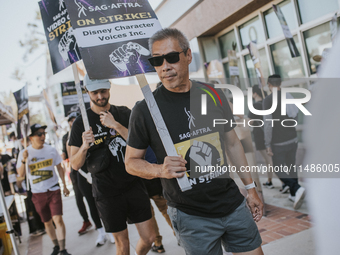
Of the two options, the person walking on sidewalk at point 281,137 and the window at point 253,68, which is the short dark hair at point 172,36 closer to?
the person walking on sidewalk at point 281,137

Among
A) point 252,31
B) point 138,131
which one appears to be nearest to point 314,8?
point 252,31

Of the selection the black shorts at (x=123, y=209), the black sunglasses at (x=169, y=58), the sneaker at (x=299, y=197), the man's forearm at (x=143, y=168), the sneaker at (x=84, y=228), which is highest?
the black sunglasses at (x=169, y=58)

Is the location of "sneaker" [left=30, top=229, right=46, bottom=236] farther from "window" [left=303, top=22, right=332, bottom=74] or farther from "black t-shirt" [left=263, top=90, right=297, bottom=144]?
"window" [left=303, top=22, right=332, bottom=74]

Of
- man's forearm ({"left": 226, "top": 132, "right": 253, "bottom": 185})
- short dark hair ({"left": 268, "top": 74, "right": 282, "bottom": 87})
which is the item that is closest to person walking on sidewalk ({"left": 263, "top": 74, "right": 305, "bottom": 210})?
short dark hair ({"left": 268, "top": 74, "right": 282, "bottom": 87})

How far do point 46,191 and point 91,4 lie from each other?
389 centimetres

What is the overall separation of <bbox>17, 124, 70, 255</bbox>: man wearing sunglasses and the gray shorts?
3.69m

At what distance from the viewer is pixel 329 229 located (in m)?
0.87

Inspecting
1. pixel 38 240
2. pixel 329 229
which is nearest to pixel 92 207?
pixel 38 240

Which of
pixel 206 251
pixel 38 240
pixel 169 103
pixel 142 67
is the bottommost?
pixel 38 240

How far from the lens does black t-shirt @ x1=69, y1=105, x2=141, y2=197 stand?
138 inches

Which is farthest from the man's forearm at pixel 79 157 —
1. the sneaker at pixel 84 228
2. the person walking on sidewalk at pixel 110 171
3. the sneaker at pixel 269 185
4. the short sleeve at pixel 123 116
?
the sneaker at pixel 269 185

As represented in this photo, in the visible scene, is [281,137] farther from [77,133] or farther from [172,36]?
[172,36]

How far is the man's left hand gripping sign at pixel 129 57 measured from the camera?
2658mm

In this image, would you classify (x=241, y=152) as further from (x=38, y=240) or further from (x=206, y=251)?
(x=38, y=240)
